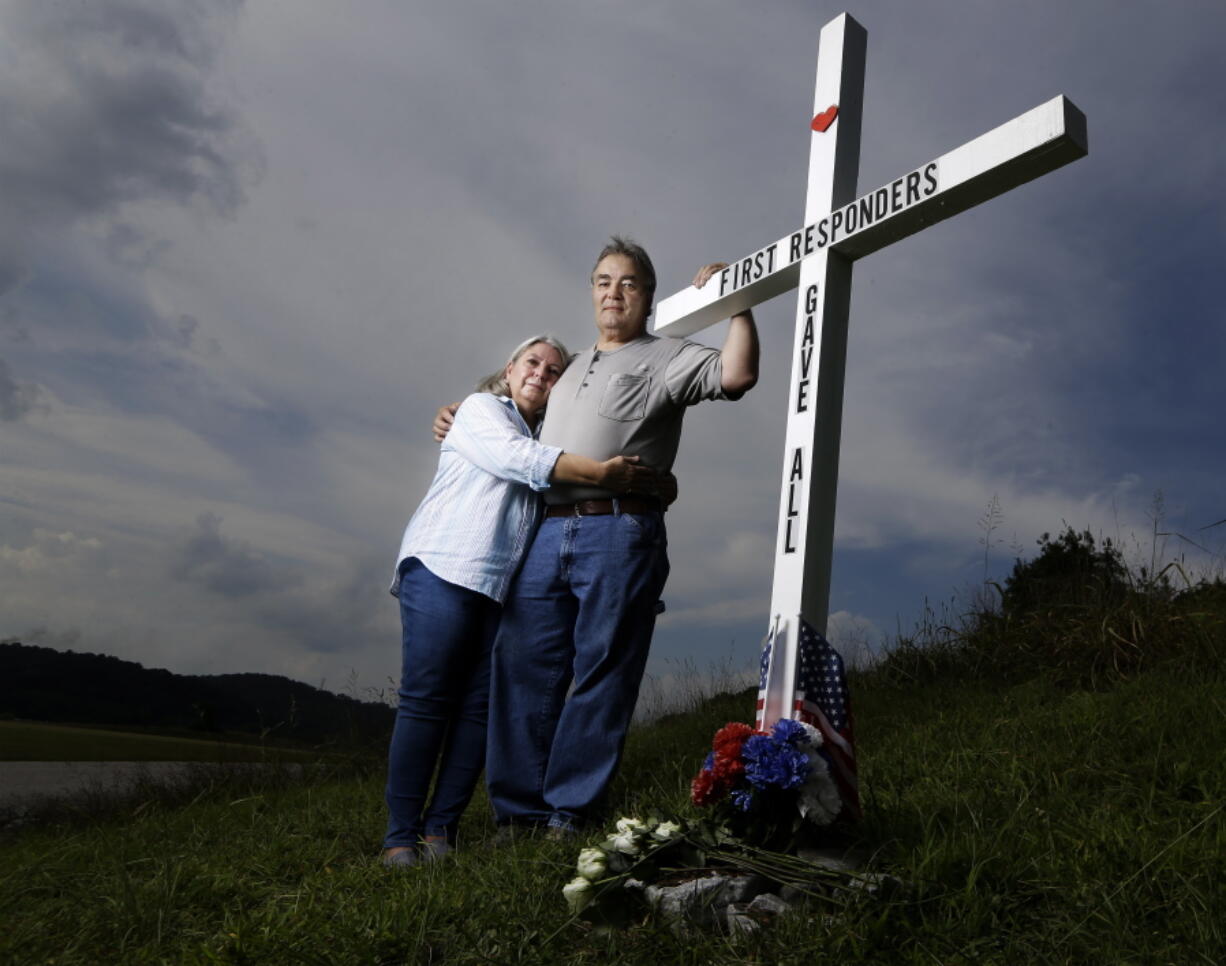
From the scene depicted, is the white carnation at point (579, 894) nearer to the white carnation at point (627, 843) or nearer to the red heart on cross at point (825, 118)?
the white carnation at point (627, 843)

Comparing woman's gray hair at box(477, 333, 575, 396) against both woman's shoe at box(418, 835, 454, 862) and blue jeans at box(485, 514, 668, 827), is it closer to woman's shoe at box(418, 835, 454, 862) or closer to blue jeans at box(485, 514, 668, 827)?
blue jeans at box(485, 514, 668, 827)

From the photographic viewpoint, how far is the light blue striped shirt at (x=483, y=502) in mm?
3451

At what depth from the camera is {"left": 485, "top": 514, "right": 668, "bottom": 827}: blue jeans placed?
3.45 m

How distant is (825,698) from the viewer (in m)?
2.94

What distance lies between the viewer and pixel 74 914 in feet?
9.89

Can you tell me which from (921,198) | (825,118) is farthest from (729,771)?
(825,118)

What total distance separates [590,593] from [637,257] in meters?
1.31

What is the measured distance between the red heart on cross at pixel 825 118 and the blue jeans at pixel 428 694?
6.84 ft

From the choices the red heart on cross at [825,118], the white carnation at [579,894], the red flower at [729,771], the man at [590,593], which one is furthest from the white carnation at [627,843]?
the red heart on cross at [825,118]

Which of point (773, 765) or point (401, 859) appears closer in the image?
point (773, 765)

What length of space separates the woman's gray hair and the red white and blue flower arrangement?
1744 mm

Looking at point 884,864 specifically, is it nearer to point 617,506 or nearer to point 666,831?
point 666,831

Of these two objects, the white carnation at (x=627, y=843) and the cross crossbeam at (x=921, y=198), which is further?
the cross crossbeam at (x=921, y=198)

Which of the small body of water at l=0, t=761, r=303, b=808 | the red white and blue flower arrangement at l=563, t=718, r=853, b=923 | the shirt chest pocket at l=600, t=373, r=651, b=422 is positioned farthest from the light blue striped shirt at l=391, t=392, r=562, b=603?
the small body of water at l=0, t=761, r=303, b=808
